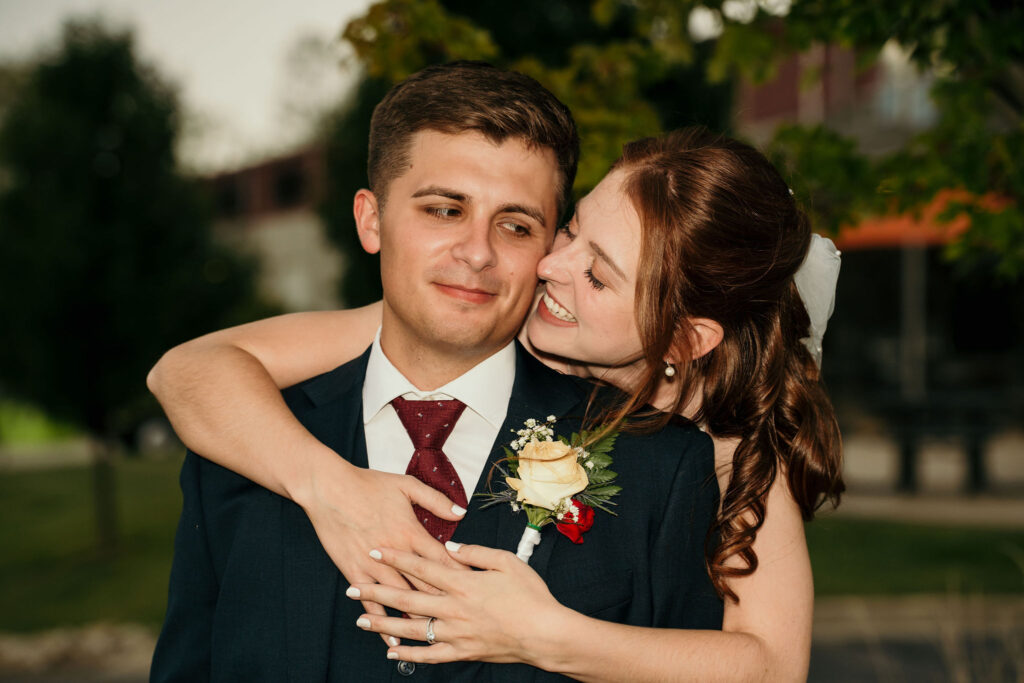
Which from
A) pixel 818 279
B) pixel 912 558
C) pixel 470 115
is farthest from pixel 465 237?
pixel 912 558

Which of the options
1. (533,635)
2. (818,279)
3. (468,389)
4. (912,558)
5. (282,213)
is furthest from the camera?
(282,213)

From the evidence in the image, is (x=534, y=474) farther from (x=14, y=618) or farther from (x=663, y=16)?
(x=14, y=618)

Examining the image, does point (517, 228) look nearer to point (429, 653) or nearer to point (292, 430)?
point (292, 430)

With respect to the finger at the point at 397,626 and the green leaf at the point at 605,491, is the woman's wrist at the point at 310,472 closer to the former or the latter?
the finger at the point at 397,626

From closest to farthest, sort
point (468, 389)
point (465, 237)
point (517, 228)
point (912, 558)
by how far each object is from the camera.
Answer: point (465, 237), point (517, 228), point (468, 389), point (912, 558)

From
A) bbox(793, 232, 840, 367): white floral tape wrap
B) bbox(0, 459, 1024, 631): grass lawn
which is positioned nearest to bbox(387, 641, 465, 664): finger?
bbox(793, 232, 840, 367): white floral tape wrap

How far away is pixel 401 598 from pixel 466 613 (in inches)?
6.3

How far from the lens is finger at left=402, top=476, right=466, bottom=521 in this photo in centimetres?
221

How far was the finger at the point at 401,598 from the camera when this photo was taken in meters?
2.12

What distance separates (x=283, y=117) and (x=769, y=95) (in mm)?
13678

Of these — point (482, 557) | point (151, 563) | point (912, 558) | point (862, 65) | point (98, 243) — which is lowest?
point (151, 563)

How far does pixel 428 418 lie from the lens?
8.29ft

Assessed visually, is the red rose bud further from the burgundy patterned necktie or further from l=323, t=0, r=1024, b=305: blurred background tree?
l=323, t=0, r=1024, b=305: blurred background tree

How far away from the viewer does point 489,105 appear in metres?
2.44
